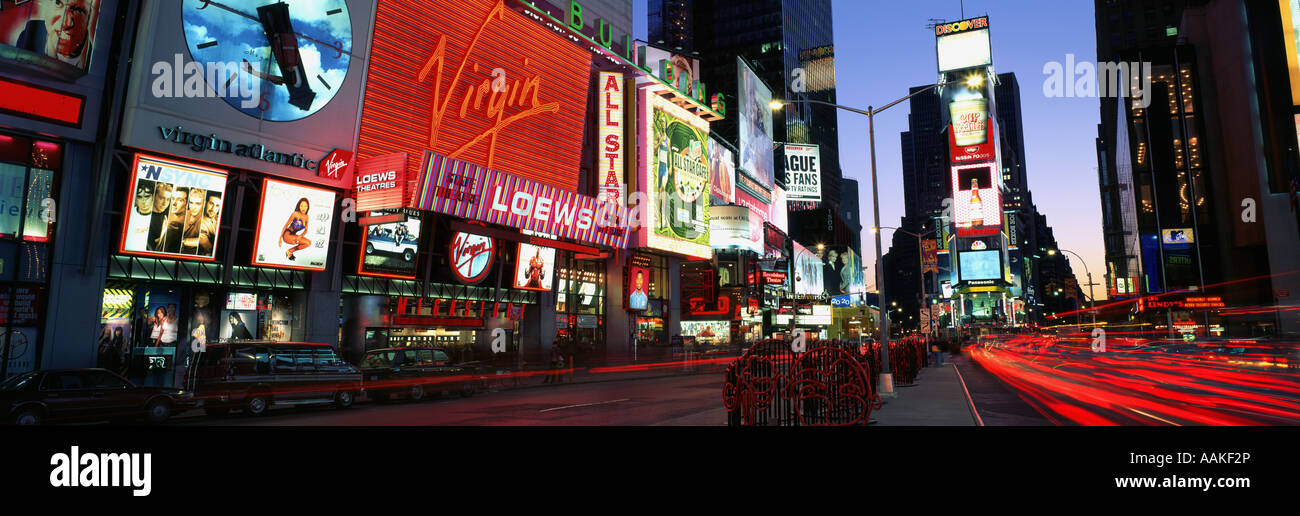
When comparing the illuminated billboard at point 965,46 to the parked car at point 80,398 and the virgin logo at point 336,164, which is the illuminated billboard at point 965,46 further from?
the parked car at point 80,398

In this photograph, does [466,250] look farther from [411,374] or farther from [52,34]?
[52,34]

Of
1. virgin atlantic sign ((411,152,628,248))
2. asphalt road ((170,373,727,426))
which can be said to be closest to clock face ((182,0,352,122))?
virgin atlantic sign ((411,152,628,248))

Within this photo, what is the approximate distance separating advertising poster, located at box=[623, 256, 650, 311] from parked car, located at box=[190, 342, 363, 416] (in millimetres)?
26530

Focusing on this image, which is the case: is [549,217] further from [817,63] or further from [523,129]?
[817,63]

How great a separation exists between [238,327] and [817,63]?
5888 inches

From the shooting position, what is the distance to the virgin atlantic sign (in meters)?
27.6

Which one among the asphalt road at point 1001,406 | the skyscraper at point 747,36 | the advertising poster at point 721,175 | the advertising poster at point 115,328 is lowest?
the asphalt road at point 1001,406

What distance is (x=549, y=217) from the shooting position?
3422cm

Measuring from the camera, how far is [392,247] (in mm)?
29547

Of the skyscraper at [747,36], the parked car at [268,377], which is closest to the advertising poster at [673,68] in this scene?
the parked car at [268,377]

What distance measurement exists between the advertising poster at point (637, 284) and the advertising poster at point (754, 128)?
24031 mm

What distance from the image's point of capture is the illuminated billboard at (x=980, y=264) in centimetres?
10119
